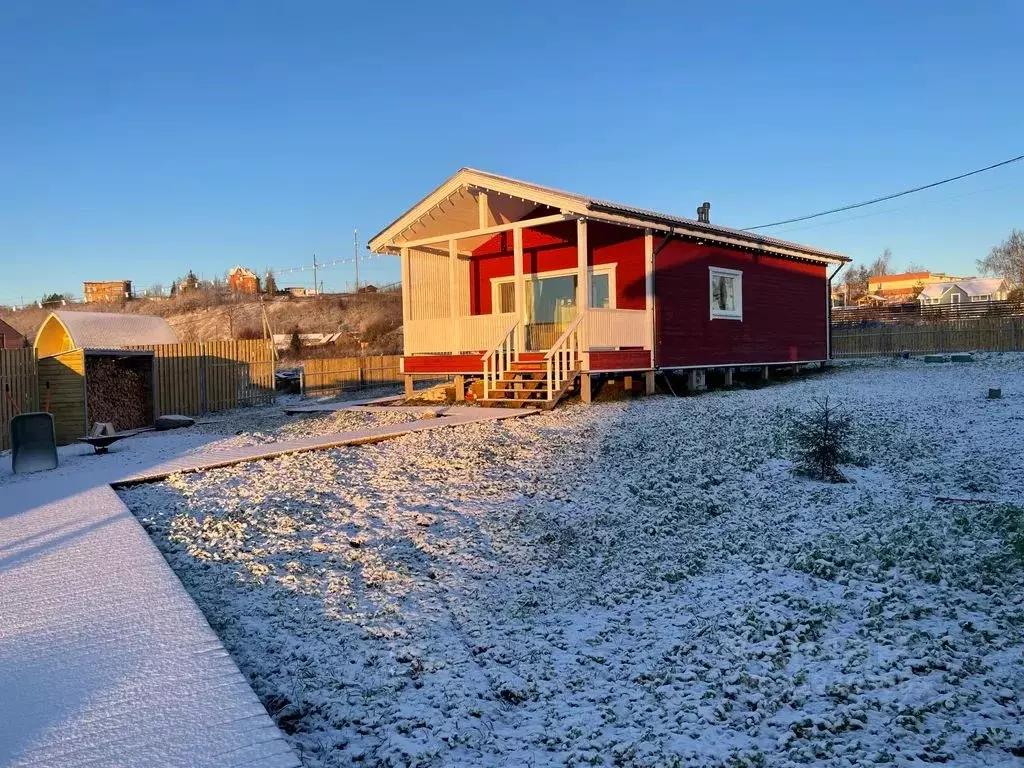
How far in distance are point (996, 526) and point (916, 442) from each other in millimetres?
3516

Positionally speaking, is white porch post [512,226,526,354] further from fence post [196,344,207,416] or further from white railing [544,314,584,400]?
fence post [196,344,207,416]

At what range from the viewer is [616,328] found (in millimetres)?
14492

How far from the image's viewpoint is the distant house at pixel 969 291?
7075 centimetres

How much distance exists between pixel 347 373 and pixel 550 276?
13.9 m

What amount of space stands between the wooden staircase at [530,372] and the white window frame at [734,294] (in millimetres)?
4852

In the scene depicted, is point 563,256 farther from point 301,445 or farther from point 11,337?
point 11,337

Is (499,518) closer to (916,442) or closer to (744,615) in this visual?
(744,615)

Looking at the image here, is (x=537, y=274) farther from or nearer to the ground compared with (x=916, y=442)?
farther from the ground

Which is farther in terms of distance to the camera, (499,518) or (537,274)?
(537,274)

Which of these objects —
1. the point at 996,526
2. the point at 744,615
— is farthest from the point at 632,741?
the point at 996,526

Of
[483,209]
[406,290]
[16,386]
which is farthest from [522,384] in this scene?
[16,386]

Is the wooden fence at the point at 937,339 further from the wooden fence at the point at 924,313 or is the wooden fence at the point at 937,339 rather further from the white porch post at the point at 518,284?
the white porch post at the point at 518,284

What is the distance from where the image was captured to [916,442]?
8.97 metres

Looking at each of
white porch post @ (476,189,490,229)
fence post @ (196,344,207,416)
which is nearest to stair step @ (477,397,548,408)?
white porch post @ (476,189,490,229)
